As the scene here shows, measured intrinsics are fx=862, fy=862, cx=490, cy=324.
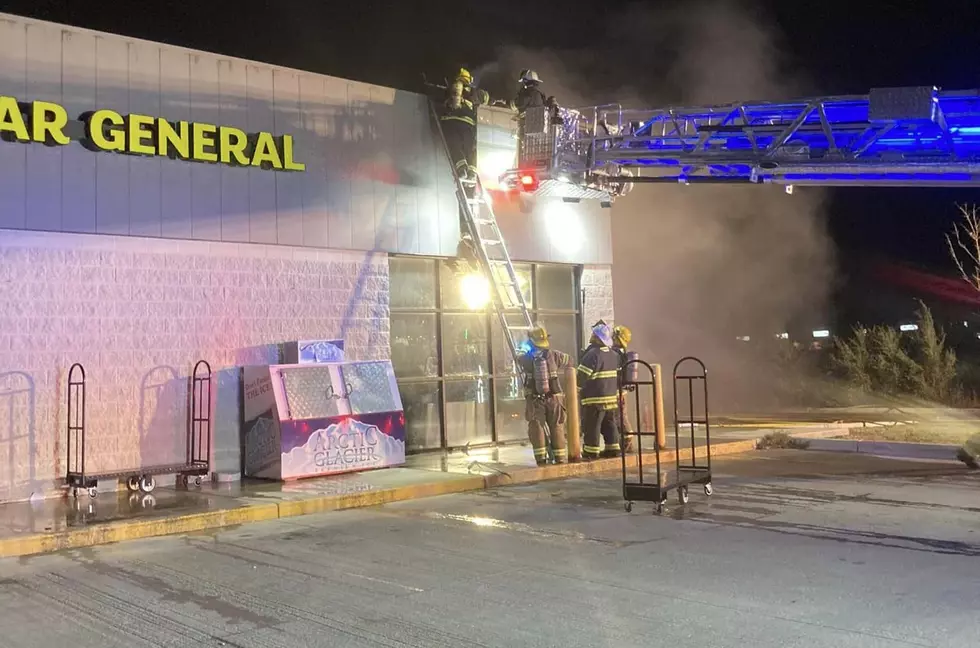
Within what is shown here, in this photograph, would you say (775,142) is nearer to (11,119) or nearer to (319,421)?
(319,421)

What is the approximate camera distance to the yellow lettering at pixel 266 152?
10.8 m

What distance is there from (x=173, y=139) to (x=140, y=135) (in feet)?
1.21

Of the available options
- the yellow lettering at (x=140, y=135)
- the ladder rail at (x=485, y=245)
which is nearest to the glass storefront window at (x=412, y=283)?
the ladder rail at (x=485, y=245)

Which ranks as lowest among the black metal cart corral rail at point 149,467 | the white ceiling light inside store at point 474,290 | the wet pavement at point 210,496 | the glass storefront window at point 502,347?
the wet pavement at point 210,496

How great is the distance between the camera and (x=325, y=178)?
37.7 ft

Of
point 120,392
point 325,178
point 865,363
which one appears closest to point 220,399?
point 120,392

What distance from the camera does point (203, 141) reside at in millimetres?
10297

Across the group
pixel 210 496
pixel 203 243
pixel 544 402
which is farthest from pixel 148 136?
pixel 544 402

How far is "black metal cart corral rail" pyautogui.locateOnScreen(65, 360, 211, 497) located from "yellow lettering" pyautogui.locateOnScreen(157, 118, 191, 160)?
2.47 m

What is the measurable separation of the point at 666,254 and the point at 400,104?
7855 millimetres

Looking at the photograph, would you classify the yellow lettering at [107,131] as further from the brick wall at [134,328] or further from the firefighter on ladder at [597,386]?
the firefighter on ladder at [597,386]

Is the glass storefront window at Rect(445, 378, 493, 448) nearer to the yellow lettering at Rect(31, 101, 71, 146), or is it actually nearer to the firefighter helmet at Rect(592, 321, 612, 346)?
the firefighter helmet at Rect(592, 321, 612, 346)

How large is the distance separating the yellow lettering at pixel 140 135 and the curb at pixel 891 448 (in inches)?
403

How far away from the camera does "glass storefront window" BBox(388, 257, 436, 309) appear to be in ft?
40.2
